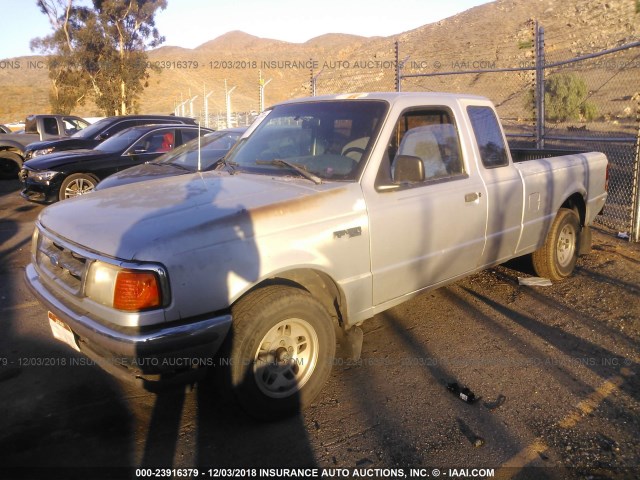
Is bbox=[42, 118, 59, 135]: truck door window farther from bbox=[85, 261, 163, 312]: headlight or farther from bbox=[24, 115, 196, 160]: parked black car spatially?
bbox=[85, 261, 163, 312]: headlight

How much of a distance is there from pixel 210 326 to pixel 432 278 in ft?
6.60

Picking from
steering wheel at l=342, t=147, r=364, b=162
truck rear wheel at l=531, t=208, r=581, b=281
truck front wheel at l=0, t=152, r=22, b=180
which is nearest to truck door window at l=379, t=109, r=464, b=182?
steering wheel at l=342, t=147, r=364, b=162

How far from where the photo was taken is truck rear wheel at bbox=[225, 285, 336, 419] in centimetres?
311

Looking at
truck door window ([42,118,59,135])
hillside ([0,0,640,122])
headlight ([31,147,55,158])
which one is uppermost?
hillside ([0,0,640,122])

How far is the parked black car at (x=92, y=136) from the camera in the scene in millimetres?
12875

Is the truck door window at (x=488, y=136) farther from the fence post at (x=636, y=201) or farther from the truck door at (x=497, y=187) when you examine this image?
the fence post at (x=636, y=201)

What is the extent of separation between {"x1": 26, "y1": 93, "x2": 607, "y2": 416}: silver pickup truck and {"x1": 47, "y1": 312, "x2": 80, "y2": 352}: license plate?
2 centimetres

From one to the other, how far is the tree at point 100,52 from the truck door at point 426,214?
35.3 metres

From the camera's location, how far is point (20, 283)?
6.18 meters

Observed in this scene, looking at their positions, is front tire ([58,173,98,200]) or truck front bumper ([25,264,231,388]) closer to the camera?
truck front bumper ([25,264,231,388])

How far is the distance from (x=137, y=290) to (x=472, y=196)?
2.78 meters

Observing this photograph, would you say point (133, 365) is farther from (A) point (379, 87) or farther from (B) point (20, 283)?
(A) point (379, 87)

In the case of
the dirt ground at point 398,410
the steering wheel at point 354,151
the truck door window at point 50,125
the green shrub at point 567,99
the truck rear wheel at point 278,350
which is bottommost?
the dirt ground at point 398,410

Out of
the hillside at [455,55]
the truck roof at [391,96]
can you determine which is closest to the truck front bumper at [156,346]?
the truck roof at [391,96]
